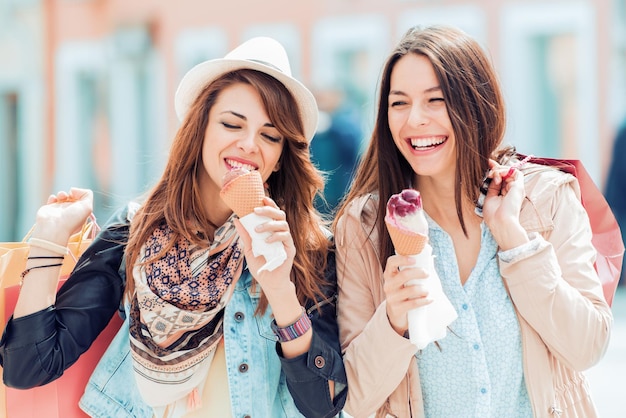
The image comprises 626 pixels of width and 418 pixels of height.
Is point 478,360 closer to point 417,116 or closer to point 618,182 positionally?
point 417,116

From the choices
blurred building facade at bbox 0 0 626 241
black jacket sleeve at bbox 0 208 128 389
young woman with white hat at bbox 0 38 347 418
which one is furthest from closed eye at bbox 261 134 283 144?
blurred building facade at bbox 0 0 626 241

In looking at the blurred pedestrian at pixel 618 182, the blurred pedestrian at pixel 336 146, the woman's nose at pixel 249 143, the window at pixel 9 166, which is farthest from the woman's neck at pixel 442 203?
the window at pixel 9 166

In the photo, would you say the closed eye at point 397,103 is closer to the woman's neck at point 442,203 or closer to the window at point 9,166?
the woman's neck at point 442,203

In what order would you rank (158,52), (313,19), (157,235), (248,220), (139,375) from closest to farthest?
1. (248,220)
2. (139,375)
3. (157,235)
4. (313,19)
5. (158,52)

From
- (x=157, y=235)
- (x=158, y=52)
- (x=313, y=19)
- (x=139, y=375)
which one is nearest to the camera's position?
(x=139, y=375)

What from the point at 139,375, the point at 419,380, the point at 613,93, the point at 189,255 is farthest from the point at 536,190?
the point at 613,93

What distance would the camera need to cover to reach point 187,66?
414 inches

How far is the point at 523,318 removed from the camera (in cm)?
228

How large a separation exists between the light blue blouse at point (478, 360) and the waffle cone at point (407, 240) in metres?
0.27

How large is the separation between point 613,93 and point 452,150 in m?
6.72

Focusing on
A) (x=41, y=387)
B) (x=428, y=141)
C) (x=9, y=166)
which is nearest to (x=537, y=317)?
(x=428, y=141)

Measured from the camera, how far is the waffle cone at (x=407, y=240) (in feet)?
6.56

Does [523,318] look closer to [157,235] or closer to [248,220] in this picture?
[248,220]

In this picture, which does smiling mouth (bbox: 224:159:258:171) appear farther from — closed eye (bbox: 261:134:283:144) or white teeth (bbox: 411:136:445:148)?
white teeth (bbox: 411:136:445:148)
